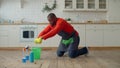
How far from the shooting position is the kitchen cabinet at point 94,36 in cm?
798

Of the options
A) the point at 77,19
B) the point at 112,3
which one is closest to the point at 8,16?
the point at 77,19

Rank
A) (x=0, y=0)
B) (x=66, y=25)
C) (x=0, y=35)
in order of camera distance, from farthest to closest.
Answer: (x=0, y=0), (x=0, y=35), (x=66, y=25)

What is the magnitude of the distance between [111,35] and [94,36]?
0.53 m

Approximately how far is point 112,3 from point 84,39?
160 centimetres

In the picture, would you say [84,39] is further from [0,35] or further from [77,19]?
[0,35]

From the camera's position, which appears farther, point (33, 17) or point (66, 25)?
point (33, 17)

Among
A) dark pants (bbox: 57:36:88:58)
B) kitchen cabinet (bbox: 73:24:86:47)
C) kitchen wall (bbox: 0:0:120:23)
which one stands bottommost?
dark pants (bbox: 57:36:88:58)

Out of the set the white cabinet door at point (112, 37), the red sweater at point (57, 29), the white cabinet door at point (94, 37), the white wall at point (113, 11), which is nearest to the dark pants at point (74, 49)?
the red sweater at point (57, 29)

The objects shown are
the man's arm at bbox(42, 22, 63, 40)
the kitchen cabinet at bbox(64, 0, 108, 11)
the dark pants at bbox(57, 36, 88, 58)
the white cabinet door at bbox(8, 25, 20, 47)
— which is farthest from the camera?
the kitchen cabinet at bbox(64, 0, 108, 11)

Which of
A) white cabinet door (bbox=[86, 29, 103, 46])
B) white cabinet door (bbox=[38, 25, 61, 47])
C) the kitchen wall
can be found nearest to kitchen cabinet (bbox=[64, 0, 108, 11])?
the kitchen wall

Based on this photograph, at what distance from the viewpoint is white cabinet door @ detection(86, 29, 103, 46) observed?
7.99 m

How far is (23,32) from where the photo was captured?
7922 mm

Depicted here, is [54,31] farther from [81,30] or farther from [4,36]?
[4,36]

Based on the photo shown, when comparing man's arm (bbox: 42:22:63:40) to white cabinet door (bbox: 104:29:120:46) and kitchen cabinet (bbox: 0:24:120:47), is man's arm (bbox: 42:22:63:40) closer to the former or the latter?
kitchen cabinet (bbox: 0:24:120:47)
